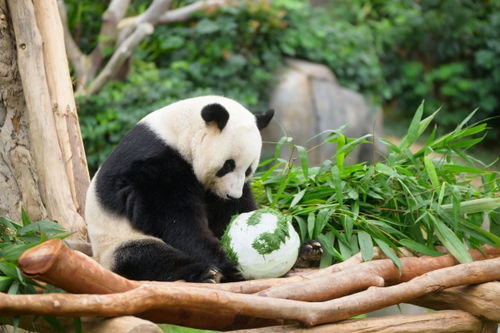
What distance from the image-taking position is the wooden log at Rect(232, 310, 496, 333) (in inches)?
102

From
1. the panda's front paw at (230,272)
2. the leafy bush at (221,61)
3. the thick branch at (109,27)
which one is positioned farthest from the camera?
the thick branch at (109,27)

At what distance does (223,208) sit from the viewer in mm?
3459

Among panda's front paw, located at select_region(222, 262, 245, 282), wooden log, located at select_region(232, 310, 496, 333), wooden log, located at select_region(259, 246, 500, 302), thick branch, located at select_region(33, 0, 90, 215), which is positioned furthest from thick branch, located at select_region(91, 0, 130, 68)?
wooden log, located at select_region(232, 310, 496, 333)

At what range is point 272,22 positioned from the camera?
829 centimetres

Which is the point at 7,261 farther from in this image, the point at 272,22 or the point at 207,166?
the point at 272,22

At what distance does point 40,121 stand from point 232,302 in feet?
5.25

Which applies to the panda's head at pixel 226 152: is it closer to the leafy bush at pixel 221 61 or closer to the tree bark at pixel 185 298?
the tree bark at pixel 185 298

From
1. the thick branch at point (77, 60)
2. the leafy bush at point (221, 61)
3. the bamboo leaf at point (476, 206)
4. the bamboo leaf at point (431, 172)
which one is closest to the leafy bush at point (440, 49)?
the leafy bush at point (221, 61)

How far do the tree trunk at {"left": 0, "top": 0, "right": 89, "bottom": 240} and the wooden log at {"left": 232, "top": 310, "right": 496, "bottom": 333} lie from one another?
1404 mm

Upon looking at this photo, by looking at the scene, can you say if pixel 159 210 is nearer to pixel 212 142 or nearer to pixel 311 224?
pixel 212 142

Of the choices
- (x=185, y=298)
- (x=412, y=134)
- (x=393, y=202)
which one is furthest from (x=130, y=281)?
(x=412, y=134)

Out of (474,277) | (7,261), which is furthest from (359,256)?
(7,261)

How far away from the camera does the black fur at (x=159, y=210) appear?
3055mm

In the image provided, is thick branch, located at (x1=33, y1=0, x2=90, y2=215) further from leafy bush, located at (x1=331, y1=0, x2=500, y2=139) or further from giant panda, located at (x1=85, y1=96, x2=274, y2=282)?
leafy bush, located at (x1=331, y1=0, x2=500, y2=139)
